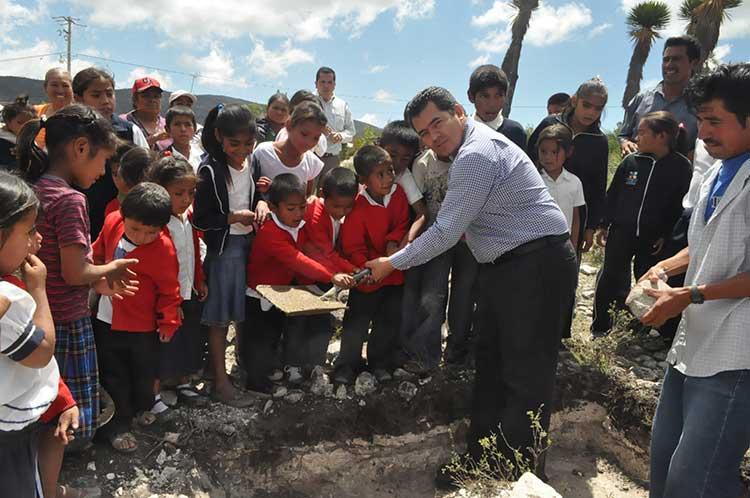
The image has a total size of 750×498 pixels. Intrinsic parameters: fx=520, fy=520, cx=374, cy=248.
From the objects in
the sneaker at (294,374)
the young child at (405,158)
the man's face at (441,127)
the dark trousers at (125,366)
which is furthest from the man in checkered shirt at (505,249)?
the dark trousers at (125,366)

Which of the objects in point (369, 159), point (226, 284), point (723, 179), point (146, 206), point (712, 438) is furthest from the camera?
point (369, 159)

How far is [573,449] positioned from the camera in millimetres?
4055

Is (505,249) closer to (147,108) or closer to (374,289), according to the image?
(374,289)

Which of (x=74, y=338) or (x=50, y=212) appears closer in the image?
(x=50, y=212)

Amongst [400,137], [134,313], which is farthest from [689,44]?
[134,313]

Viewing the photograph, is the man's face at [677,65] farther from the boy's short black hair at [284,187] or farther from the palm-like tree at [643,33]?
the palm-like tree at [643,33]

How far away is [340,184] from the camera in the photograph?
3.33 metres

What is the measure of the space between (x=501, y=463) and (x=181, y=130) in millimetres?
3167

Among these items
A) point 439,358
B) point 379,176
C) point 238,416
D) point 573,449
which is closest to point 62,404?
point 238,416

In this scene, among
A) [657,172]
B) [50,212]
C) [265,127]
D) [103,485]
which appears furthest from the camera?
[265,127]

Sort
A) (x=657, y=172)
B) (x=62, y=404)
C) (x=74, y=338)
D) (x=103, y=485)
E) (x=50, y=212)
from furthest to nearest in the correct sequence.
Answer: (x=657, y=172), (x=103, y=485), (x=74, y=338), (x=50, y=212), (x=62, y=404)

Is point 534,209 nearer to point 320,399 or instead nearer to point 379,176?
point 379,176

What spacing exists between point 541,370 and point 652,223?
191 centimetres

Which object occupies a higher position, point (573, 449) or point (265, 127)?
point (265, 127)
